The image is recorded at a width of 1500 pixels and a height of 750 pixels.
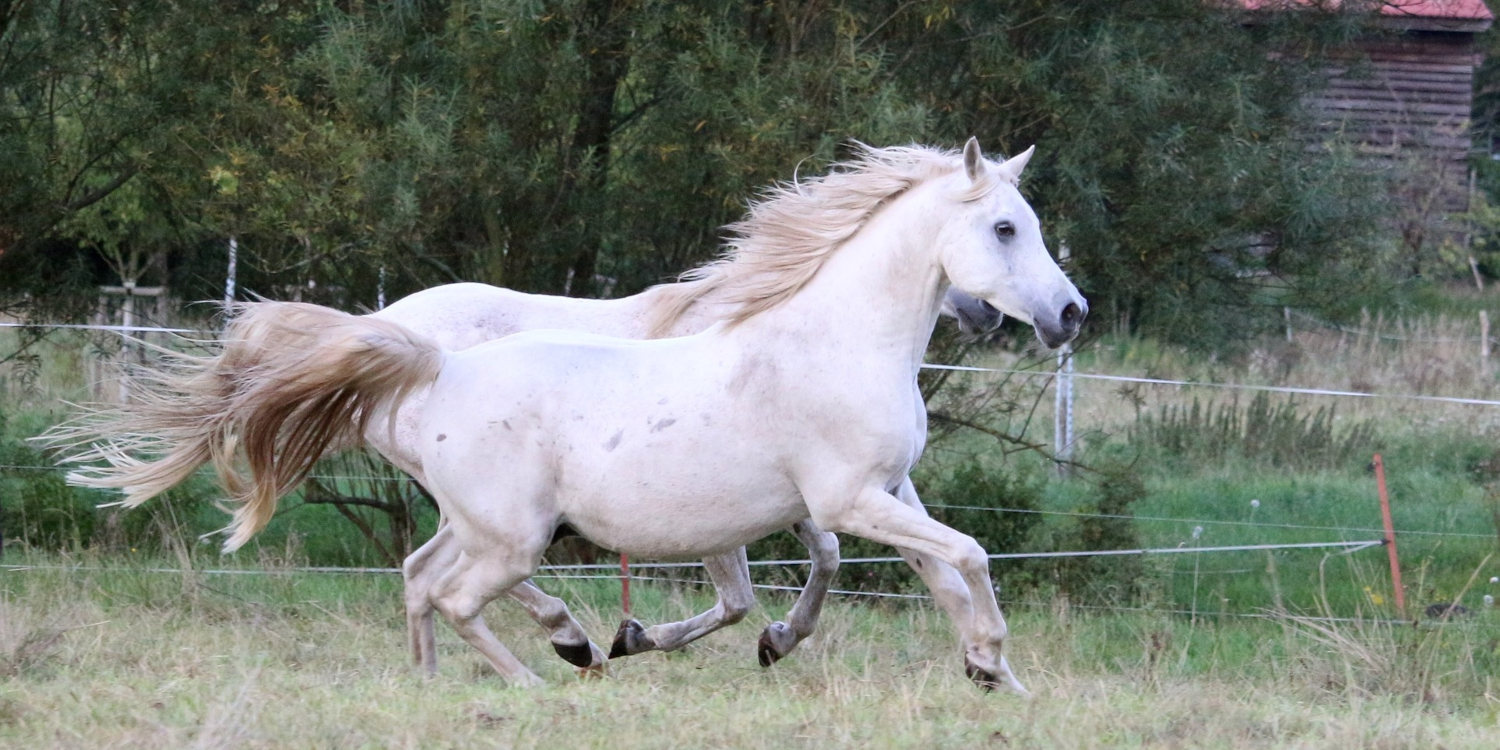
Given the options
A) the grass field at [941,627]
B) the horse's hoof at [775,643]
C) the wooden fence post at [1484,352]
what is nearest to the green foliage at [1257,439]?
the grass field at [941,627]

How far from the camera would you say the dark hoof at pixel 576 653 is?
5.45 metres

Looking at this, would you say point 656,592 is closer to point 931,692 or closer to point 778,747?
point 931,692

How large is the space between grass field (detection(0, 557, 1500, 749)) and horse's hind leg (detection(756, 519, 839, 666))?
0.08 metres

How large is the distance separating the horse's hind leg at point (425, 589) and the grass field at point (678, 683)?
0.13 meters

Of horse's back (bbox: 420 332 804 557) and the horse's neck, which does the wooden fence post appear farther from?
horse's back (bbox: 420 332 804 557)

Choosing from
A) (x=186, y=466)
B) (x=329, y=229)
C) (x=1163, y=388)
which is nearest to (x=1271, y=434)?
(x=1163, y=388)

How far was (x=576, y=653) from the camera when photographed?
5.47 meters

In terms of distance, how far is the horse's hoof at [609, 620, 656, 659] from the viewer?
5.61 metres

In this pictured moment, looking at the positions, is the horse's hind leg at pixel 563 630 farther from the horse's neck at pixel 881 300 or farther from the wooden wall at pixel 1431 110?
the wooden wall at pixel 1431 110

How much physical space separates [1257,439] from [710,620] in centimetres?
766

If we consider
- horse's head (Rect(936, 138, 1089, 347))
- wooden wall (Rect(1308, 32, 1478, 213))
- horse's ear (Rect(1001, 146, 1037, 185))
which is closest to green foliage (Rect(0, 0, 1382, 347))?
horse's ear (Rect(1001, 146, 1037, 185))

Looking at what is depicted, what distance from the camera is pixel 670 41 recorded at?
8.24 m

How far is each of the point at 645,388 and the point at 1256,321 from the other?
5.22 metres

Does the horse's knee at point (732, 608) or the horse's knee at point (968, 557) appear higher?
the horse's knee at point (968, 557)
